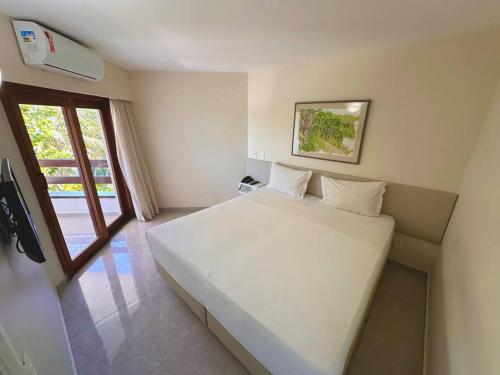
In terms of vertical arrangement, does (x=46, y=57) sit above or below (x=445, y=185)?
above

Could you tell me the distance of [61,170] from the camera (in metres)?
2.13

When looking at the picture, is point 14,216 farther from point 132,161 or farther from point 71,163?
point 132,161

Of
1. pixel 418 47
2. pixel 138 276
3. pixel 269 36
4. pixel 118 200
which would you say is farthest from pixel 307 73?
pixel 118 200

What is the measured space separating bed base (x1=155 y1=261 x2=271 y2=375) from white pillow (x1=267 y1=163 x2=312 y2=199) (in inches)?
67.9

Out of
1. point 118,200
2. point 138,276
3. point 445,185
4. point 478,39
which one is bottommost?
point 138,276

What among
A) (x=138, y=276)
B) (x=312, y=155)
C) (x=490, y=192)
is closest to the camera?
(x=490, y=192)

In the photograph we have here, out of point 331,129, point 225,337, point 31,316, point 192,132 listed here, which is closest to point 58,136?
point 192,132

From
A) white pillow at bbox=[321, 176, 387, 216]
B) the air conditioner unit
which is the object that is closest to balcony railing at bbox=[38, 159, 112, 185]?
the air conditioner unit

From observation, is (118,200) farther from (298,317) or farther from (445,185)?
(445,185)

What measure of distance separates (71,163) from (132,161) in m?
0.73

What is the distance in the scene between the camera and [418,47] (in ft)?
5.56

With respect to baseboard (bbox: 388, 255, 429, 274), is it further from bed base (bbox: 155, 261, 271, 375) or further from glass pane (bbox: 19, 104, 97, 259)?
glass pane (bbox: 19, 104, 97, 259)

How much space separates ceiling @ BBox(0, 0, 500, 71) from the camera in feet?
3.94

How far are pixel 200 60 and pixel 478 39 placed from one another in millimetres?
2552
